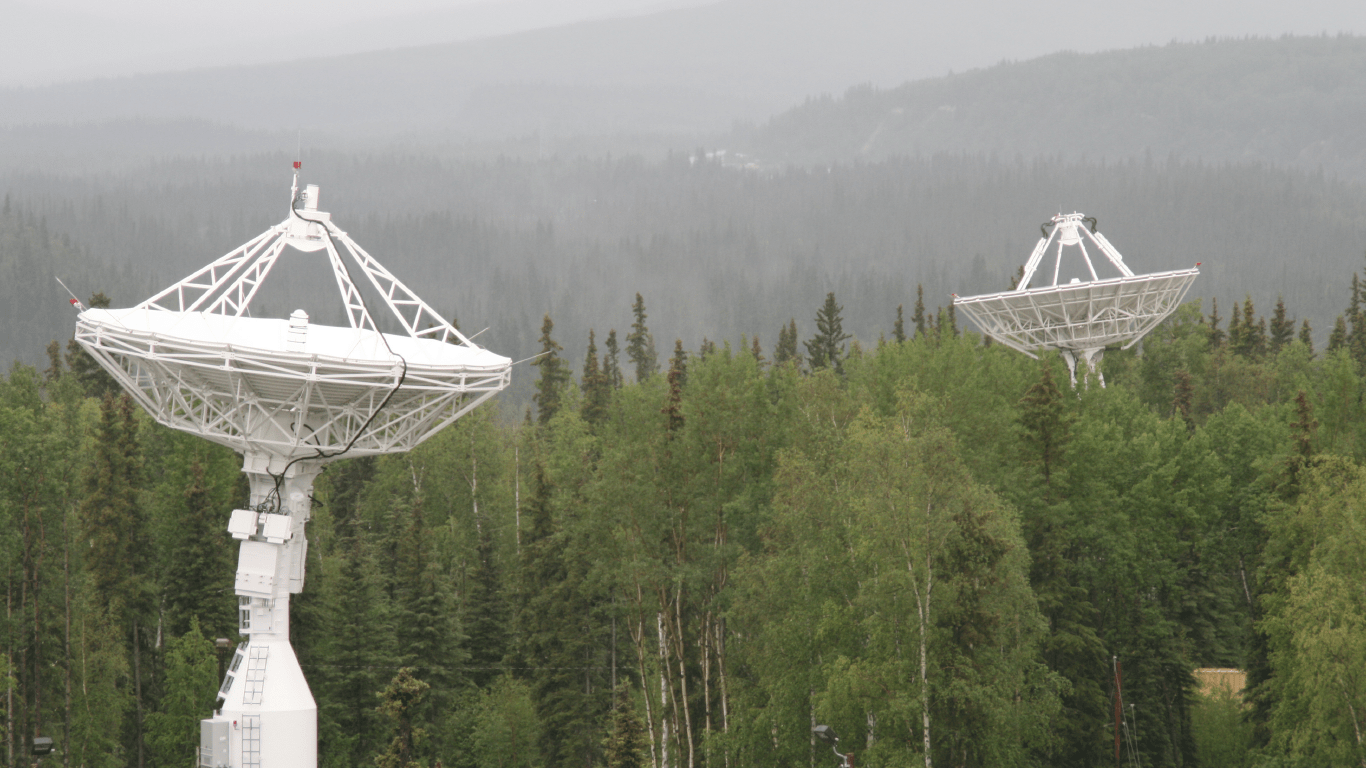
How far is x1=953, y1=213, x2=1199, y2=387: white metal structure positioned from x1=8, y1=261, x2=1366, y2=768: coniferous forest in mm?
1721

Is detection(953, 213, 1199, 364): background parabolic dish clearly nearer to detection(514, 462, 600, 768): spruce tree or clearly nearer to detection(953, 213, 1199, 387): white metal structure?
detection(953, 213, 1199, 387): white metal structure

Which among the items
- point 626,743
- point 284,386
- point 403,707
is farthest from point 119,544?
point 284,386

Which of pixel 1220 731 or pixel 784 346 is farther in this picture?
pixel 784 346

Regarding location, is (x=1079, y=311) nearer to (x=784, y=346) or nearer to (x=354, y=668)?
(x=354, y=668)

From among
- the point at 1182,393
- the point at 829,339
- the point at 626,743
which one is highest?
the point at 829,339

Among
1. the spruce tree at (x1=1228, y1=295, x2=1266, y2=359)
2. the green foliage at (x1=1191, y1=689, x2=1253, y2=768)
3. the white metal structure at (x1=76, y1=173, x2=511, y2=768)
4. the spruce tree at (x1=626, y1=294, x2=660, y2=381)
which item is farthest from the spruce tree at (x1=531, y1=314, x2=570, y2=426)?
the white metal structure at (x1=76, y1=173, x2=511, y2=768)

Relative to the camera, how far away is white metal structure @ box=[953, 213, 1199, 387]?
1970 inches

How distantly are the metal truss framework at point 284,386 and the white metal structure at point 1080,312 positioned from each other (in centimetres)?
2661

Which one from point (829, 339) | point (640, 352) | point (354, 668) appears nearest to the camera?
point (354, 668)

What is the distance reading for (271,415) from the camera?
2800cm

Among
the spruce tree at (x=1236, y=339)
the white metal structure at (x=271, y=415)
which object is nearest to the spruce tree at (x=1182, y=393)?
the spruce tree at (x=1236, y=339)

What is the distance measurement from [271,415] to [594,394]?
5192 centimetres

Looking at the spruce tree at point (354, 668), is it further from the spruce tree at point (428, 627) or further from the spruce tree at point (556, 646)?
the spruce tree at point (556, 646)

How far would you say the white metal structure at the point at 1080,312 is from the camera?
50.0 meters
